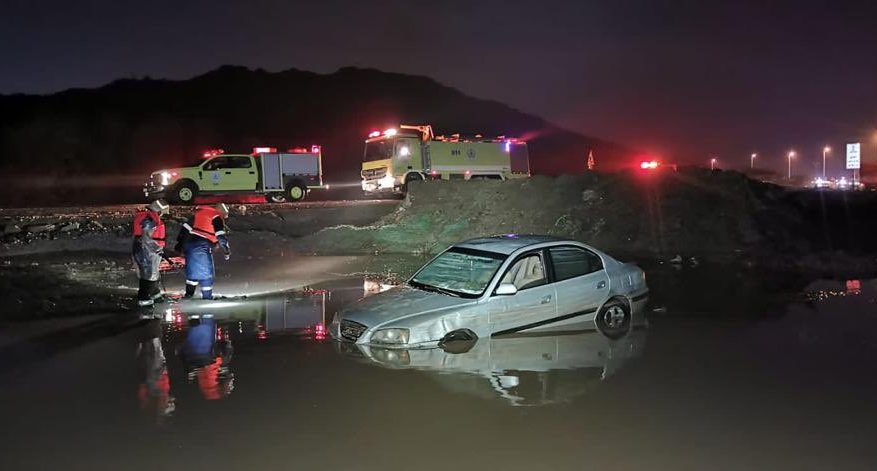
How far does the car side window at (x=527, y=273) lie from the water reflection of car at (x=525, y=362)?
2.31 ft

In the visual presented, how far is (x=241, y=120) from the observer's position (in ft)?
347

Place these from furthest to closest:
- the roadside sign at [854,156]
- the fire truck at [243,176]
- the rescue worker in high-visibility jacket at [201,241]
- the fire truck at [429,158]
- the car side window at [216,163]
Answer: the roadside sign at [854,156] → the fire truck at [429,158] → the car side window at [216,163] → the fire truck at [243,176] → the rescue worker in high-visibility jacket at [201,241]

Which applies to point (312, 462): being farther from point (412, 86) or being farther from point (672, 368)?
point (412, 86)

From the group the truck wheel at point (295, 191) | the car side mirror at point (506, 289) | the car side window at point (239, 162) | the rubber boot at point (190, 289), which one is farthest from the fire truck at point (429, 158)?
the car side mirror at point (506, 289)

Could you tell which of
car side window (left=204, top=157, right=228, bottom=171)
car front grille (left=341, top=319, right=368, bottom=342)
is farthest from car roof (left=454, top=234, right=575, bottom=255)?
car side window (left=204, top=157, right=228, bottom=171)

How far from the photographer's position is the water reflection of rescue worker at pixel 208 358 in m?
7.17

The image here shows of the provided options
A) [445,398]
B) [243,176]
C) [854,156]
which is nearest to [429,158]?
[243,176]

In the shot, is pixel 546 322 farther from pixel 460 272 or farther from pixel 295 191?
pixel 295 191

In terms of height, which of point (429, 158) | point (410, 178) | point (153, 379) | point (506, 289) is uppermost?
point (429, 158)

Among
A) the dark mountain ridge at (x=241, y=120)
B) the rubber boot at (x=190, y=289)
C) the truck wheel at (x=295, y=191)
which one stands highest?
the dark mountain ridge at (x=241, y=120)

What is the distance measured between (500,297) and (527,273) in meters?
0.97

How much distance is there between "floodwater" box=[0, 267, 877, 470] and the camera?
5.43 meters

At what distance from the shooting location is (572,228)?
823 inches

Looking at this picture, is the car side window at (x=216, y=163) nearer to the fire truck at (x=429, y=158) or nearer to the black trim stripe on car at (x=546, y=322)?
the fire truck at (x=429, y=158)
